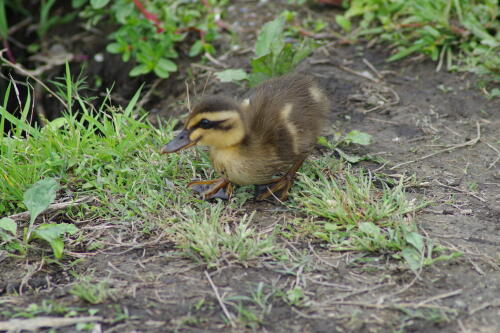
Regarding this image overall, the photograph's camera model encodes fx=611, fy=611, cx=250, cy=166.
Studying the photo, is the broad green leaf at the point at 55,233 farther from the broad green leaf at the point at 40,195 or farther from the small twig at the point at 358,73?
the small twig at the point at 358,73

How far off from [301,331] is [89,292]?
1.01 metres

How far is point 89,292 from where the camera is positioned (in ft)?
9.41

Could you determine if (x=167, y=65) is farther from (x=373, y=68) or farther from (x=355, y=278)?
(x=355, y=278)

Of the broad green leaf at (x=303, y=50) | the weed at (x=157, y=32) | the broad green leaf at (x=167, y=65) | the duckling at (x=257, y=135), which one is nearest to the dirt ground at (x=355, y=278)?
the duckling at (x=257, y=135)

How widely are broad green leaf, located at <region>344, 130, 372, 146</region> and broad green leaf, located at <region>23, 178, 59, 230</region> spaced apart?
1981 millimetres

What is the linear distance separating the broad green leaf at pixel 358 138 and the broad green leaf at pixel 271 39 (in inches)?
36.1

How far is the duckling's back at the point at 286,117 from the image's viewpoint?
365 centimetres

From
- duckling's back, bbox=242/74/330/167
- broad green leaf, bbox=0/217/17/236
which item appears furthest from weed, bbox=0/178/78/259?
duckling's back, bbox=242/74/330/167

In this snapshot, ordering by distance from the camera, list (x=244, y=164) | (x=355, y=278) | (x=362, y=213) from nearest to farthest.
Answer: (x=355, y=278), (x=362, y=213), (x=244, y=164)

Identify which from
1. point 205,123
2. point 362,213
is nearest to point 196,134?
point 205,123

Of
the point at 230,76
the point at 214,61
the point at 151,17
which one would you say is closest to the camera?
the point at 230,76

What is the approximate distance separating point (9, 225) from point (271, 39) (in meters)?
2.42

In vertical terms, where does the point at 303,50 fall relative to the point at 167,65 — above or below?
above

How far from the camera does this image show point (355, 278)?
9.94ft
